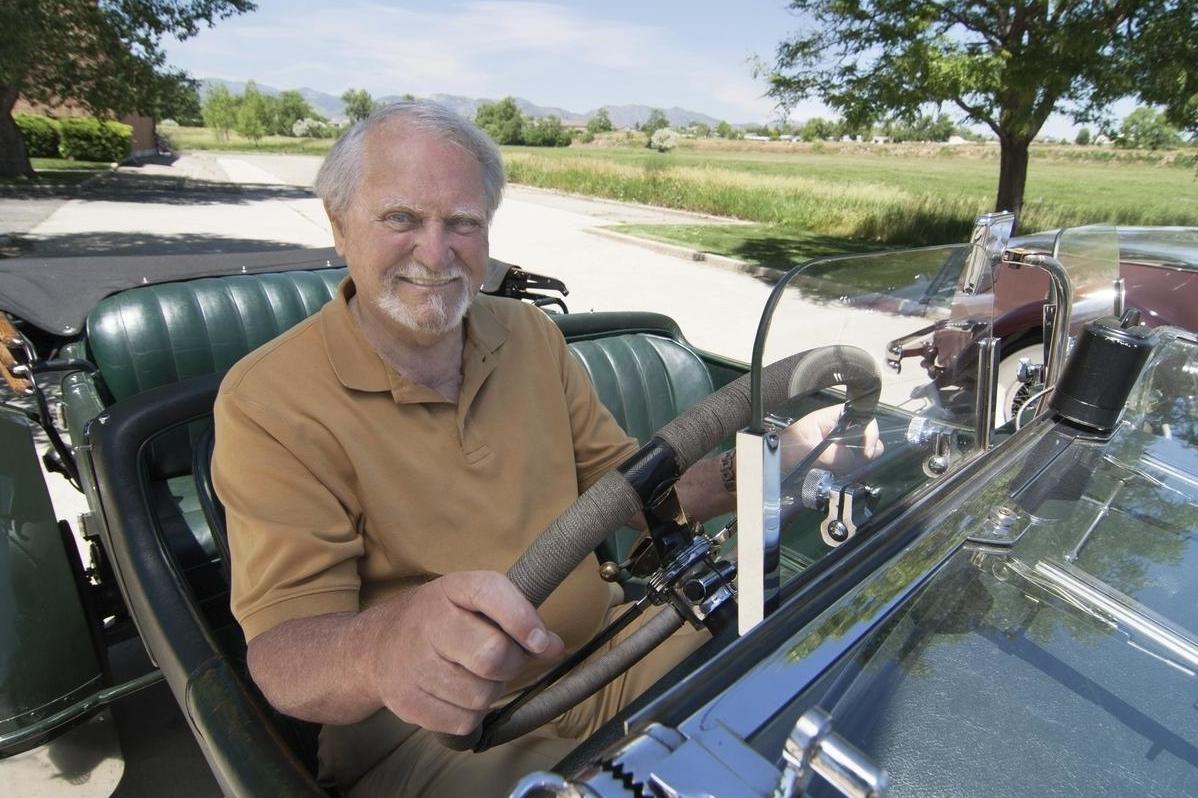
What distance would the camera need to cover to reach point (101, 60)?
1542cm

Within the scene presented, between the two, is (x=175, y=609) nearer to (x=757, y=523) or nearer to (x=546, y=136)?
(x=757, y=523)

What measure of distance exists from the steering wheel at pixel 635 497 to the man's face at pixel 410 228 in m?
0.71

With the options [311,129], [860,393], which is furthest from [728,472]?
[311,129]

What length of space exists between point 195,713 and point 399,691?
0.45 metres

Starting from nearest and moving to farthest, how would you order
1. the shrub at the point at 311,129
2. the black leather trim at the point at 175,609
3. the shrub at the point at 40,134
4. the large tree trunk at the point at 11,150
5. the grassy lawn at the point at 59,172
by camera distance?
the black leather trim at the point at 175,609 → the large tree trunk at the point at 11,150 → the grassy lawn at the point at 59,172 → the shrub at the point at 40,134 → the shrub at the point at 311,129

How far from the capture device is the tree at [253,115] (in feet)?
216

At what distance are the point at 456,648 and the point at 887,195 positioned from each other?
62.8ft

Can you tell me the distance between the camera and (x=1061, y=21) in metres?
8.08

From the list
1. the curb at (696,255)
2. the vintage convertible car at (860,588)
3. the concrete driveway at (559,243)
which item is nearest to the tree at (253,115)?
the concrete driveway at (559,243)

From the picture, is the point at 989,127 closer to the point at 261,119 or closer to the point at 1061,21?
the point at 1061,21

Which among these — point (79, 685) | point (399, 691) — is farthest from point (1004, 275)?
point (79, 685)

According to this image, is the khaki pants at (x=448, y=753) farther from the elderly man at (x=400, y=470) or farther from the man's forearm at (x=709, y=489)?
the man's forearm at (x=709, y=489)

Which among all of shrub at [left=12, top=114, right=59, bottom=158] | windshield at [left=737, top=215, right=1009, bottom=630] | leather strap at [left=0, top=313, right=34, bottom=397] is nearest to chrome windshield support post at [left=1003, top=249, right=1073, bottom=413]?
windshield at [left=737, top=215, right=1009, bottom=630]

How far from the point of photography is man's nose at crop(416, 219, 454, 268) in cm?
149
